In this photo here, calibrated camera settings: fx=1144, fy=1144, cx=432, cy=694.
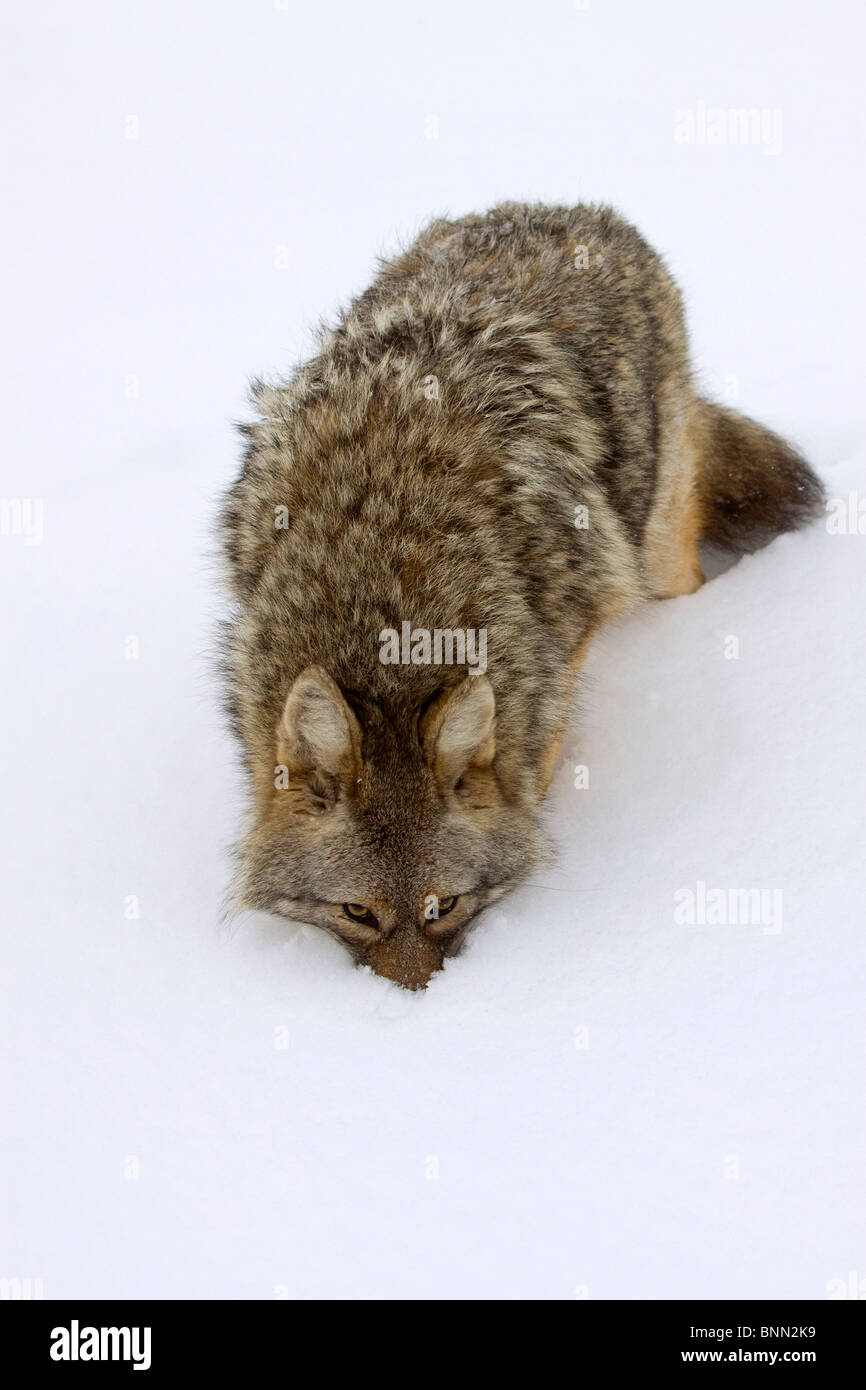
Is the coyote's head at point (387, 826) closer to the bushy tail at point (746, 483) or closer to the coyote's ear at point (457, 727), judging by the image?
the coyote's ear at point (457, 727)

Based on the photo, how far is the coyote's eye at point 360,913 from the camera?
3836mm

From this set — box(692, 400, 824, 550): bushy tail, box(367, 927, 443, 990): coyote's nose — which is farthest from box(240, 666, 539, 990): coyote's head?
box(692, 400, 824, 550): bushy tail

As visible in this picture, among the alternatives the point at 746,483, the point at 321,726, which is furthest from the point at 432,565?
the point at 746,483

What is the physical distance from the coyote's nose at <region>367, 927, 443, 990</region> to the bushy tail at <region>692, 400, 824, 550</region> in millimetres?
3207

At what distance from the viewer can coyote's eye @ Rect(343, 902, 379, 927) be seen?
3.84 meters

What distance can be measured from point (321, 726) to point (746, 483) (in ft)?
11.6

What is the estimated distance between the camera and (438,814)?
12.3ft

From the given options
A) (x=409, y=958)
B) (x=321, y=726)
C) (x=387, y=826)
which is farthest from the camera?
(x=409, y=958)

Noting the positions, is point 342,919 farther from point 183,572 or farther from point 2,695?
point 183,572

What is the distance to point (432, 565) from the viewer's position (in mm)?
3889

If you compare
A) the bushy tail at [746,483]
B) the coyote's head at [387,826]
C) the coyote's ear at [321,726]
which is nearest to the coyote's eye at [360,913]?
the coyote's head at [387,826]

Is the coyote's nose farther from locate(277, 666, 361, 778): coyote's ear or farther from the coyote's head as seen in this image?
locate(277, 666, 361, 778): coyote's ear

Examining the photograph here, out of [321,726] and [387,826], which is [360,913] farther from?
[321,726]

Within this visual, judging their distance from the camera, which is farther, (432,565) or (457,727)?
(432,565)
